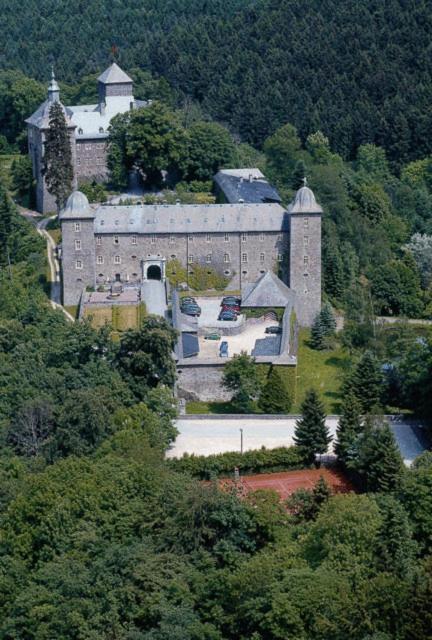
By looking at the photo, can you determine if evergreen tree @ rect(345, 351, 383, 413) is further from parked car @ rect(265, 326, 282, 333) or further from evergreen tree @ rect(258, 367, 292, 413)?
parked car @ rect(265, 326, 282, 333)

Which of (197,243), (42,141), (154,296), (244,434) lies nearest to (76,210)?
(154,296)

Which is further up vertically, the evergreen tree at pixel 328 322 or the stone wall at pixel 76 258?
the stone wall at pixel 76 258

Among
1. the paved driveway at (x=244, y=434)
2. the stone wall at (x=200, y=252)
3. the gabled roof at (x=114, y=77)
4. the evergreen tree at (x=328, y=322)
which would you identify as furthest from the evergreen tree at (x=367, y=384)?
the gabled roof at (x=114, y=77)

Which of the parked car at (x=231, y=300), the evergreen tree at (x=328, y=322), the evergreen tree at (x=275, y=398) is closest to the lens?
the evergreen tree at (x=275, y=398)

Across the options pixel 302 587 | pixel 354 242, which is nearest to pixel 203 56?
pixel 354 242

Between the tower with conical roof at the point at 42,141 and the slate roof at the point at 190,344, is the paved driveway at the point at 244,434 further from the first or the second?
the tower with conical roof at the point at 42,141

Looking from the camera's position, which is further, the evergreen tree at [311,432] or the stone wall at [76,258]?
the stone wall at [76,258]
